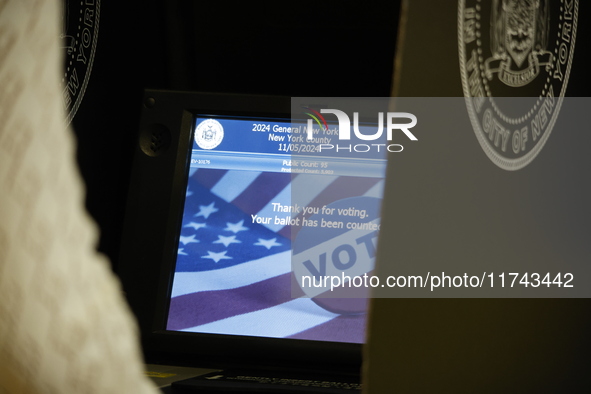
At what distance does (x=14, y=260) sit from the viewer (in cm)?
18

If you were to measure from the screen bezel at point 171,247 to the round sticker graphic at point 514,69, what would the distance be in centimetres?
40

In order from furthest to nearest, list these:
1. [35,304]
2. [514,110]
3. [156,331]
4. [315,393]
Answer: [156,331]
[315,393]
[514,110]
[35,304]

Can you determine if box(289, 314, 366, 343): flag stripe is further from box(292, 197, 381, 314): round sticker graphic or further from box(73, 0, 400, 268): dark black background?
box(73, 0, 400, 268): dark black background

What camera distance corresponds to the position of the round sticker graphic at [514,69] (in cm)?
27

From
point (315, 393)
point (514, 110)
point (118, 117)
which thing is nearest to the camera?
point (514, 110)

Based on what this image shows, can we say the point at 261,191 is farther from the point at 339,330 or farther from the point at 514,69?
the point at 514,69

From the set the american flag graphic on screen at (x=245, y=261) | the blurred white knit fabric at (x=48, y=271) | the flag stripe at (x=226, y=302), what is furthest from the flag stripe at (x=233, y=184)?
the blurred white knit fabric at (x=48, y=271)

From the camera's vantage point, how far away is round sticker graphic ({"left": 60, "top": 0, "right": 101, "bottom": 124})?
65 cm

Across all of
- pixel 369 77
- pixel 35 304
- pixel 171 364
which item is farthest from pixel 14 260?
pixel 369 77

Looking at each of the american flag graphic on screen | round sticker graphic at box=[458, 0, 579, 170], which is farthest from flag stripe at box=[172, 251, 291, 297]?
round sticker graphic at box=[458, 0, 579, 170]

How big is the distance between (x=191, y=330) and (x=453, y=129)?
0.49 metres

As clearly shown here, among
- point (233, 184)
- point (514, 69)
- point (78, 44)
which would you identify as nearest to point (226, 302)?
point (233, 184)

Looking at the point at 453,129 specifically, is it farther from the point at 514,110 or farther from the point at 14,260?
the point at 14,260

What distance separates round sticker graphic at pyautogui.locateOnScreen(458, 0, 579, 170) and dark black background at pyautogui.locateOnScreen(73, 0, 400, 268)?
18.6 inches
